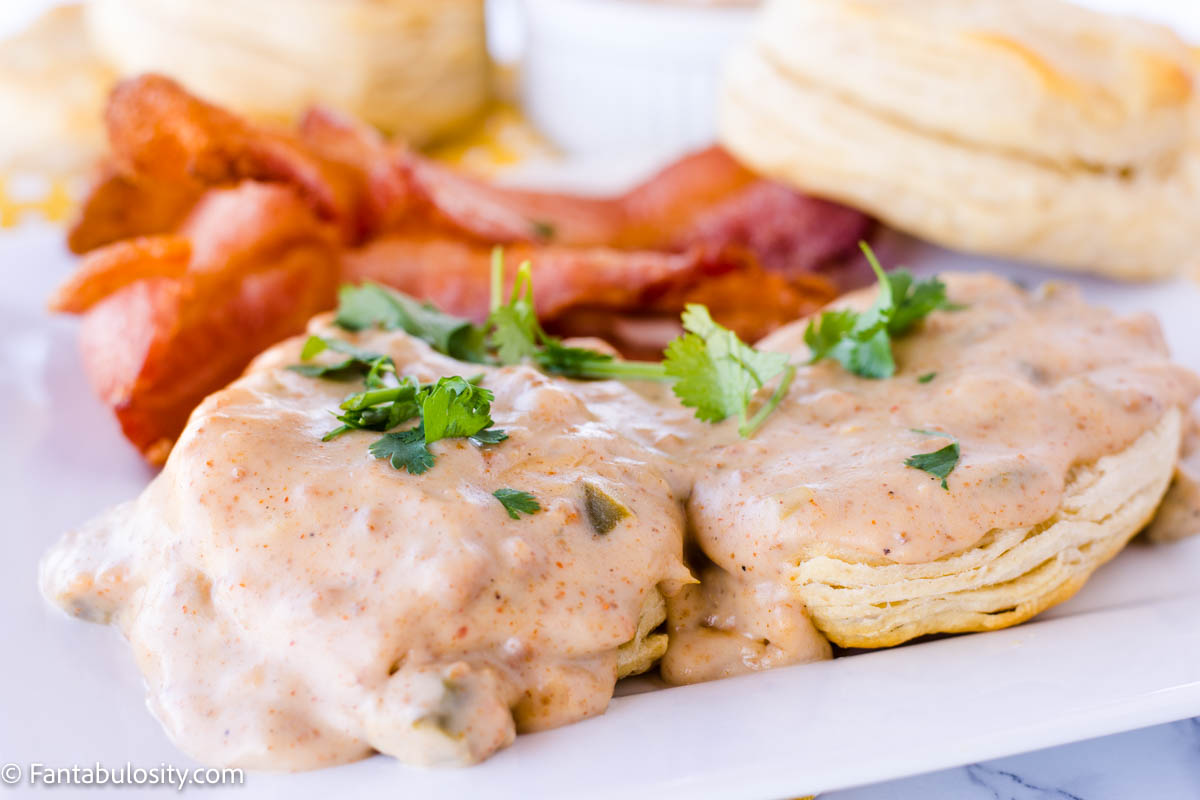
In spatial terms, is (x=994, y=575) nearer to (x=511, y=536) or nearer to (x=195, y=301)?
(x=511, y=536)

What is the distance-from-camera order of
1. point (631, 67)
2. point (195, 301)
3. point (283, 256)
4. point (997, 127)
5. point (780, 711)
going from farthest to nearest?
point (631, 67) < point (997, 127) < point (283, 256) < point (195, 301) < point (780, 711)

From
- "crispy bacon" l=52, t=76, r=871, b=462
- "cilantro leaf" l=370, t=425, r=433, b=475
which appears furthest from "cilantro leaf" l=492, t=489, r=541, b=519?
"crispy bacon" l=52, t=76, r=871, b=462

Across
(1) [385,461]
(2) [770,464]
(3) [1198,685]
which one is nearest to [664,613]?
(2) [770,464]

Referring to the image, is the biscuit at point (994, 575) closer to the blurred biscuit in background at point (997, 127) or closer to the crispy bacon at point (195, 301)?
the blurred biscuit in background at point (997, 127)

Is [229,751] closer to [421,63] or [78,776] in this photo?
[78,776]

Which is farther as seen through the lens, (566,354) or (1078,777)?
(566,354)

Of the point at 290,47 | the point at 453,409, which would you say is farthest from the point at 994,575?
the point at 290,47

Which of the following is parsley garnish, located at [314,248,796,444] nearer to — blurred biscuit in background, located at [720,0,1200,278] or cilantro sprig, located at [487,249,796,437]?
cilantro sprig, located at [487,249,796,437]
